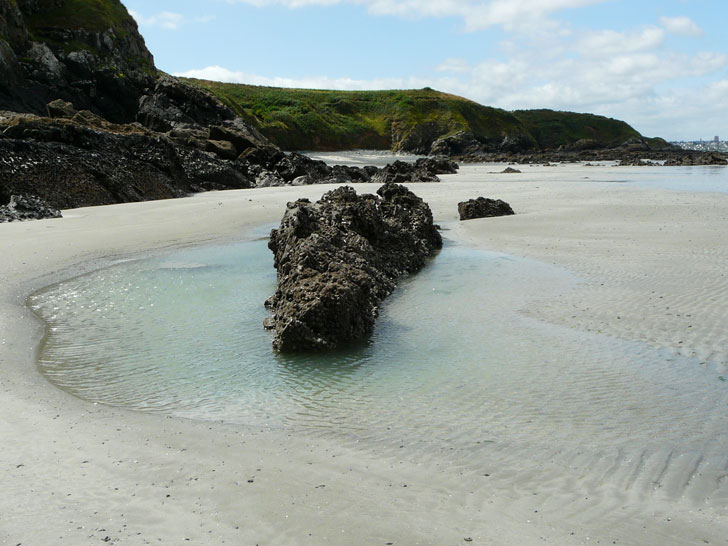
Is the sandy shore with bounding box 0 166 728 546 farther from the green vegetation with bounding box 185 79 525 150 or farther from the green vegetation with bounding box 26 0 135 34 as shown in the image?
the green vegetation with bounding box 185 79 525 150

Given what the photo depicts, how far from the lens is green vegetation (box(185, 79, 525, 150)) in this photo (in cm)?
8031

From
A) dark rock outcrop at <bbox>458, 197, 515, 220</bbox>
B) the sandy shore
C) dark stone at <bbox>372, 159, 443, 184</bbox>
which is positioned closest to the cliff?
dark stone at <bbox>372, 159, 443, 184</bbox>

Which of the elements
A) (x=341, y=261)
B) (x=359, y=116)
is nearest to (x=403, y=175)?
(x=341, y=261)

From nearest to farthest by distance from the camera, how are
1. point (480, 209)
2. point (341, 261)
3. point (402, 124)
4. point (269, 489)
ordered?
point (269, 489)
point (341, 261)
point (480, 209)
point (402, 124)

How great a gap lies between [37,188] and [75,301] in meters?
9.26

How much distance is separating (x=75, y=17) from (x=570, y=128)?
89052 mm

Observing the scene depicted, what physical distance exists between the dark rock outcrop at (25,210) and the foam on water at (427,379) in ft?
20.9

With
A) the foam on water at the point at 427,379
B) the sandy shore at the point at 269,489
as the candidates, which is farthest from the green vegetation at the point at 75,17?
the sandy shore at the point at 269,489

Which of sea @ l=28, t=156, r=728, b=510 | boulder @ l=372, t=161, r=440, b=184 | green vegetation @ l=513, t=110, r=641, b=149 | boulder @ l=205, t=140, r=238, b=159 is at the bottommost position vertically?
sea @ l=28, t=156, r=728, b=510

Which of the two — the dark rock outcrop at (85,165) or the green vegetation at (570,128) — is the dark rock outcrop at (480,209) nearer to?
the dark rock outcrop at (85,165)

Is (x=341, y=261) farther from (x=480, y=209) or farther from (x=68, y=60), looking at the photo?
(x=68, y=60)

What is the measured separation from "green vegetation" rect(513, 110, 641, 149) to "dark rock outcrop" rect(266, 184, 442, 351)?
3927 inches

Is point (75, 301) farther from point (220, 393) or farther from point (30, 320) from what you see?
point (220, 393)

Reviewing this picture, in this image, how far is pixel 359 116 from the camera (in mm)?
96812
